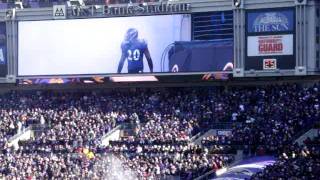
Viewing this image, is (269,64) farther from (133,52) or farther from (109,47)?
(109,47)

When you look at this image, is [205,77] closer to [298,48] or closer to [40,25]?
[298,48]

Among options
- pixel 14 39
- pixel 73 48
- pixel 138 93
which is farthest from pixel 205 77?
pixel 14 39

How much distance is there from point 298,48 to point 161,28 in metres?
7.69

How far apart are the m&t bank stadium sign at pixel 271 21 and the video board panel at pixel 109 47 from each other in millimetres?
1759

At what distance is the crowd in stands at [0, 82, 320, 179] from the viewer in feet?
133

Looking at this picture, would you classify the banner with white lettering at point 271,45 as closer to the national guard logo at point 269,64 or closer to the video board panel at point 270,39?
the video board panel at point 270,39

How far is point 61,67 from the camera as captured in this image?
169 feet

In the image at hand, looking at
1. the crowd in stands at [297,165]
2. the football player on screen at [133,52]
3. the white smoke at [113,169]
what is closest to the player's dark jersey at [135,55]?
the football player on screen at [133,52]

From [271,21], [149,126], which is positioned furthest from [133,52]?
[271,21]

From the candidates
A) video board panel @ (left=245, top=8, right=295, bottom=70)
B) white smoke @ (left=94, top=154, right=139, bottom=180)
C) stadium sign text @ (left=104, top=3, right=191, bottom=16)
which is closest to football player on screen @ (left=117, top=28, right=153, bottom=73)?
stadium sign text @ (left=104, top=3, right=191, bottom=16)

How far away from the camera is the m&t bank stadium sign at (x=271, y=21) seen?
46.8 m

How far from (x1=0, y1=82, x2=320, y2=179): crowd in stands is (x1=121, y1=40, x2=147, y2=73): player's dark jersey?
1.68m

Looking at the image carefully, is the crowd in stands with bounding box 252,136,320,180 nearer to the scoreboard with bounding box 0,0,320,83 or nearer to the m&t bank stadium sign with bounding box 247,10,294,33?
the scoreboard with bounding box 0,0,320,83

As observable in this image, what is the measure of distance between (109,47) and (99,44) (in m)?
0.64
